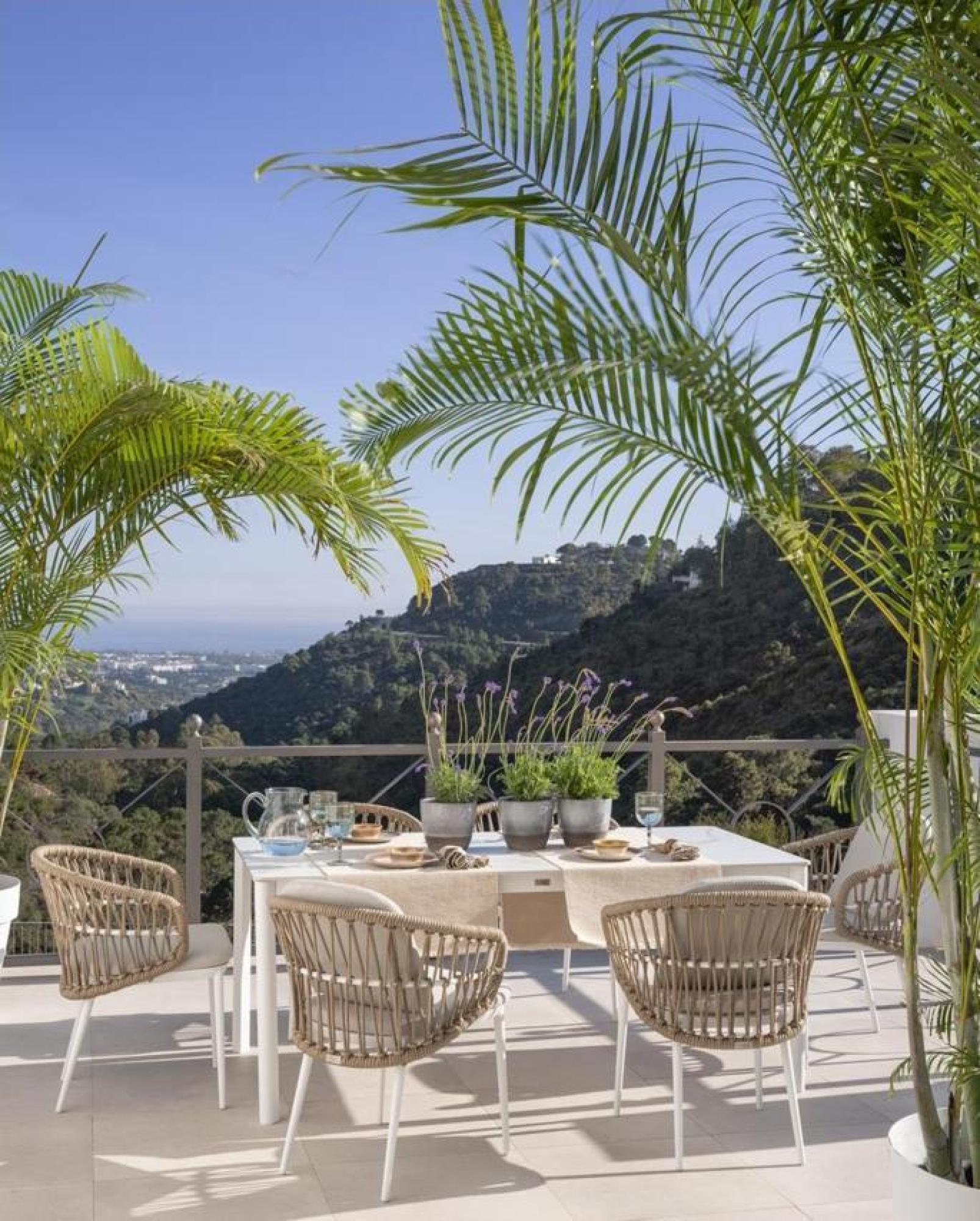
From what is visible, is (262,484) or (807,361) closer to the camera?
(807,361)

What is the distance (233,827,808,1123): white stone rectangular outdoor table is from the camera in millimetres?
4109

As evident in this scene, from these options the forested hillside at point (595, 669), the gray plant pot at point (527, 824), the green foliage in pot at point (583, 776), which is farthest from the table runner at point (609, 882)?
the forested hillside at point (595, 669)

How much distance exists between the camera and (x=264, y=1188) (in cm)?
364

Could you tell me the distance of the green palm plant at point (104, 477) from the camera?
4.82 m

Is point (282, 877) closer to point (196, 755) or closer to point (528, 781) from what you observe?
point (528, 781)

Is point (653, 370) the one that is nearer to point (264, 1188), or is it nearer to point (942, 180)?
point (942, 180)

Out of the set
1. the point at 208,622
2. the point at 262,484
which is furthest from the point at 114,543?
the point at 208,622

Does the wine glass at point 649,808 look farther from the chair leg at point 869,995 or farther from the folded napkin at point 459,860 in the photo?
the chair leg at point 869,995

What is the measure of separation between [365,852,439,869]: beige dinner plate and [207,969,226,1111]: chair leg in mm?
556

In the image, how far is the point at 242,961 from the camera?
4.76 metres

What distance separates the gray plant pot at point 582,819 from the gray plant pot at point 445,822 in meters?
0.32

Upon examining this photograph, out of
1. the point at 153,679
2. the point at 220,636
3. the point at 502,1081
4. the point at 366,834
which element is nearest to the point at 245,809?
the point at 366,834

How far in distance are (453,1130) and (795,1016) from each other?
101 cm

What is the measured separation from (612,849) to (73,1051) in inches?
67.4
